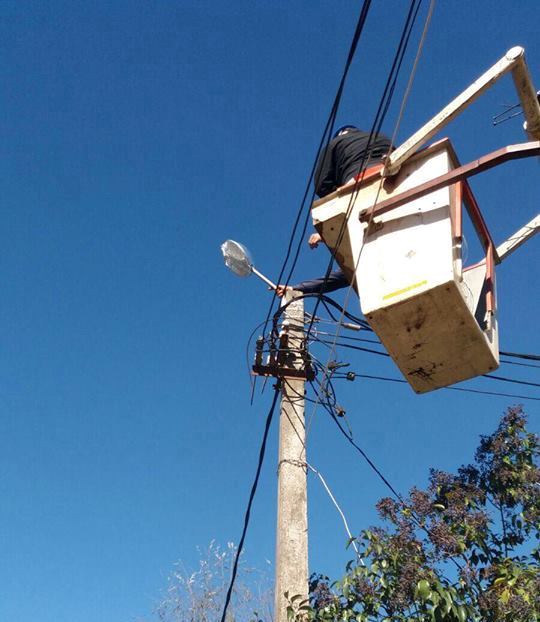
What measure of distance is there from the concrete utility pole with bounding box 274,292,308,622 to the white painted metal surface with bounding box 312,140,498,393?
1.55 m

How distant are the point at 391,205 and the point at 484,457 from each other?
10.0 feet

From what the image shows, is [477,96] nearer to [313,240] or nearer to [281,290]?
[313,240]

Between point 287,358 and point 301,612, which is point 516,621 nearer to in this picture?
point 301,612

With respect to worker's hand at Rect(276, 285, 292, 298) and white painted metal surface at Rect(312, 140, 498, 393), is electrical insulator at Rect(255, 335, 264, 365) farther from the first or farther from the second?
white painted metal surface at Rect(312, 140, 498, 393)

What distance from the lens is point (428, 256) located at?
3281 mm

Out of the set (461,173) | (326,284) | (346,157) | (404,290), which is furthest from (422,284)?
(326,284)

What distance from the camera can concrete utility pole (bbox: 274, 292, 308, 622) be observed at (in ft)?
14.6

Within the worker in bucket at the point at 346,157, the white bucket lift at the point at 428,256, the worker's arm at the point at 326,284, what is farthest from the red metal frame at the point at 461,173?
the worker's arm at the point at 326,284

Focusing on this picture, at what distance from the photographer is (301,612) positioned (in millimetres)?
4438

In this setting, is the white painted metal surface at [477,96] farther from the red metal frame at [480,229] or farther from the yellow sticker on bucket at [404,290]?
the yellow sticker on bucket at [404,290]

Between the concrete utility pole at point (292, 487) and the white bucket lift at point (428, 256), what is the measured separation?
60.8 inches

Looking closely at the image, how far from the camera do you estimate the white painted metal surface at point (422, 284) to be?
3225 mm

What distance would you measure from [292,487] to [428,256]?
2.19 meters

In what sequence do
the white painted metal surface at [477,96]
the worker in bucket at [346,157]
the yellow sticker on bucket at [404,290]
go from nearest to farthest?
the yellow sticker on bucket at [404,290]
the white painted metal surface at [477,96]
the worker in bucket at [346,157]
